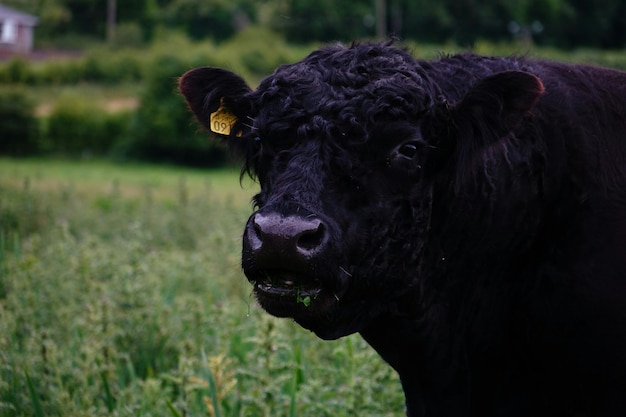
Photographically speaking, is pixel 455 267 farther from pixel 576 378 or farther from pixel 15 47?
pixel 15 47

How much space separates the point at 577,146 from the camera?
3643 mm

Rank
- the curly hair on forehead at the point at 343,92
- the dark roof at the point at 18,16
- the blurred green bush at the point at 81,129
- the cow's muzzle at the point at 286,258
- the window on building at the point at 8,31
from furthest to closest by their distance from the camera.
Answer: the window on building at the point at 8,31 < the dark roof at the point at 18,16 < the blurred green bush at the point at 81,129 < the curly hair on forehead at the point at 343,92 < the cow's muzzle at the point at 286,258

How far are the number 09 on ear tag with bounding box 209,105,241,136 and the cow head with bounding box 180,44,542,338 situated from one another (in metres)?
0.18

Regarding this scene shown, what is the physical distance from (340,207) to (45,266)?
444 cm

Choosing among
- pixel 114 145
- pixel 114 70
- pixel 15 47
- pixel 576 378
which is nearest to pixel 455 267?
pixel 576 378

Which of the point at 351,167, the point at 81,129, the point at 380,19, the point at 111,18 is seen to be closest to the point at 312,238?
the point at 351,167

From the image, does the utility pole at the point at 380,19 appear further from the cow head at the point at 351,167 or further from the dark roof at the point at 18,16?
the cow head at the point at 351,167

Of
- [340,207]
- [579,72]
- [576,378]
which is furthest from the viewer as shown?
[579,72]

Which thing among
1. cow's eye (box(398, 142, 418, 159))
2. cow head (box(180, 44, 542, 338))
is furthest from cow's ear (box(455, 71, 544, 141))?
cow's eye (box(398, 142, 418, 159))

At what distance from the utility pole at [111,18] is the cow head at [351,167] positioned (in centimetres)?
6524

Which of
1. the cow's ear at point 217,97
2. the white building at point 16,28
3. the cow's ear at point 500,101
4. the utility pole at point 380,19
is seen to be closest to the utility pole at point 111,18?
the white building at point 16,28

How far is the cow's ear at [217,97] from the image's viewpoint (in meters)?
3.78

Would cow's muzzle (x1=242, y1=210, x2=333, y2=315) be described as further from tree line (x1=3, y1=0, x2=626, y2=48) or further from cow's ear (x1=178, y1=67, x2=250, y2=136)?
tree line (x1=3, y1=0, x2=626, y2=48)

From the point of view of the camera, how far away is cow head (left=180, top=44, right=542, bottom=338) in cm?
306
